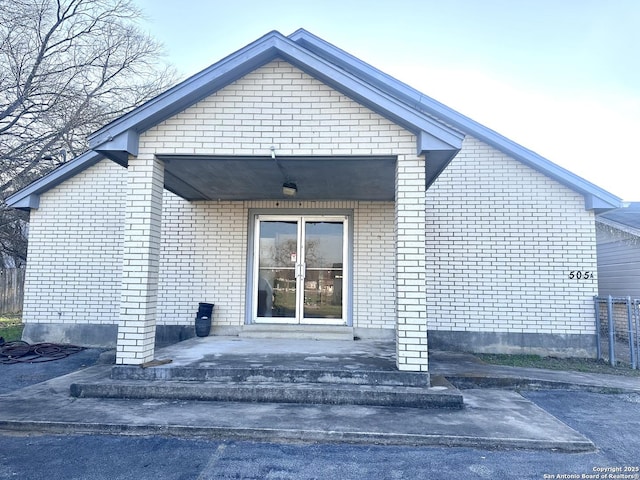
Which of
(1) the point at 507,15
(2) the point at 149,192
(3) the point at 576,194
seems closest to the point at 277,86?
(2) the point at 149,192

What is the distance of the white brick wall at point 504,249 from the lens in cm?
782

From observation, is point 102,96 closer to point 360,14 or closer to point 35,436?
point 360,14

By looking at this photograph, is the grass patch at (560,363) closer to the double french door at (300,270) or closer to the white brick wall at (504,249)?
the white brick wall at (504,249)

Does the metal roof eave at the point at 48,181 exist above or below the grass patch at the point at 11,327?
above

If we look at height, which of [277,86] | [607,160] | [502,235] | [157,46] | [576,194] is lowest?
[502,235]

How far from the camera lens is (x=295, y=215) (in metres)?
8.45

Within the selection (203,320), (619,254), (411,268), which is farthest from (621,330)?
(203,320)

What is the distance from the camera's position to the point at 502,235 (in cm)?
807

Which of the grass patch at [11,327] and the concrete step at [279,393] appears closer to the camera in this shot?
the concrete step at [279,393]

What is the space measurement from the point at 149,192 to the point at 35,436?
120 inches

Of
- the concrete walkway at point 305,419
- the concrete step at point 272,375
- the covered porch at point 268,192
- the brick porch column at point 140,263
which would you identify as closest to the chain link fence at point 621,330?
the concrete walkway at point 305,419

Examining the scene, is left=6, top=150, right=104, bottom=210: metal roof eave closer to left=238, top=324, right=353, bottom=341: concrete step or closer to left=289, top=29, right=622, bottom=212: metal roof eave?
left=238, top=324, right=353, bottom=341: concrete step

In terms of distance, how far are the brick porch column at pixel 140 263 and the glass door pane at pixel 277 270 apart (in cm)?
308

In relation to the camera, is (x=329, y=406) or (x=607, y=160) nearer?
(x=329, y=406)
